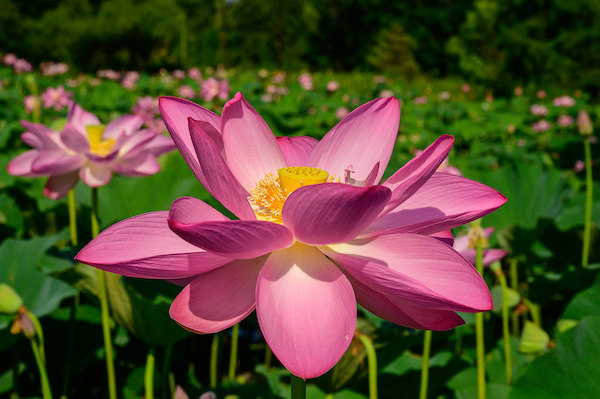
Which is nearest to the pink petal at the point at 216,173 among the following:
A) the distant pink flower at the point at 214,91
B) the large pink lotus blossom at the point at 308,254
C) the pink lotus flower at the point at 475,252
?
the large pink lotus blossom at the point at 308,254

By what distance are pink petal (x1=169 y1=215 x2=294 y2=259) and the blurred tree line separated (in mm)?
15242

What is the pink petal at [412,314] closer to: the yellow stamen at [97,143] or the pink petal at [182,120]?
the pink petal at [182,120]

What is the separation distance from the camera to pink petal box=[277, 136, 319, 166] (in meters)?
0.65

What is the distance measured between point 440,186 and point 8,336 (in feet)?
2.89

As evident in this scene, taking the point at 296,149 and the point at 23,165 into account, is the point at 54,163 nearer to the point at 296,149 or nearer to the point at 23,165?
the point at 23,165

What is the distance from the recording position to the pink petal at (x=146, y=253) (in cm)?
42

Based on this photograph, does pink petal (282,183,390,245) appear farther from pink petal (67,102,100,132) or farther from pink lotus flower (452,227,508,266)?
pink petal (67,102,100,132)

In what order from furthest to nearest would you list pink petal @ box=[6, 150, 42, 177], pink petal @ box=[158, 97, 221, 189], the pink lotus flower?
1. pink petal @ box=[6, 150, 42, 177]
2. the pink lotus flower
3. pink petal @ box=[158, 97, 221, 189]

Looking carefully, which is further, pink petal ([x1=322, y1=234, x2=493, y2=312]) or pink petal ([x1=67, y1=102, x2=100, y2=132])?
pink petal ([x1=67, y1=102, x2=100, y2=132])

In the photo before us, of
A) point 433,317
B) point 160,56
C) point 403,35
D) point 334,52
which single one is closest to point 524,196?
point 433,317

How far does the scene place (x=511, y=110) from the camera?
613 cm

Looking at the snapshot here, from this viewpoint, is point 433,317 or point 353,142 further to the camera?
point 353,142

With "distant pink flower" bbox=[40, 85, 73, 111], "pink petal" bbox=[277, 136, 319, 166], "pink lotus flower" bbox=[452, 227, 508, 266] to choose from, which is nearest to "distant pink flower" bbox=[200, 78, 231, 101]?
"distant pink flower" bbox=[40, 85, 73, 111]

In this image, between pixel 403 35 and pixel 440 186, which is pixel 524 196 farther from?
pixel 403 35
